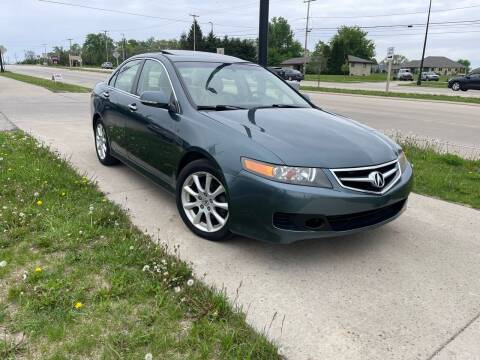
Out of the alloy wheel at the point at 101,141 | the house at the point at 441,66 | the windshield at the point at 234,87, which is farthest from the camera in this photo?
the house at the point at 441,66

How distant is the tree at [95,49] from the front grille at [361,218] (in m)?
129

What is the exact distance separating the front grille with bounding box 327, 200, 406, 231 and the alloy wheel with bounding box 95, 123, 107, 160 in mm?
3753

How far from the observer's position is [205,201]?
11.6 feet

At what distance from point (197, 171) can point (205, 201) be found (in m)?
0.26

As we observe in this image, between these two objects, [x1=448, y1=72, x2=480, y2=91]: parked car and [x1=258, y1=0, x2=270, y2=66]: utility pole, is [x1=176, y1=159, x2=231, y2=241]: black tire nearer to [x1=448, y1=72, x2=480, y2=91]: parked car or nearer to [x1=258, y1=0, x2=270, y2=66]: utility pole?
[x1=258, y1=0, x2=270, y2=66]: utility pole

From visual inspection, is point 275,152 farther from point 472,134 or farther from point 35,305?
point 472,134

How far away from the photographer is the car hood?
309 cm

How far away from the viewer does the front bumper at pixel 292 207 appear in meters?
2.94

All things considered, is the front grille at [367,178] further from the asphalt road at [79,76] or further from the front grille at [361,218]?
the asphalt road at [79,76]

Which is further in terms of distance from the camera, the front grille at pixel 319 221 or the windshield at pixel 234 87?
the windshield at pixel 234 87

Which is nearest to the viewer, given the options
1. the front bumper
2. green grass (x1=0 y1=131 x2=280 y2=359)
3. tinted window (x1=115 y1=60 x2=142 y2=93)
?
green grass (x1=0 y1=131 x2=280 y2=359)

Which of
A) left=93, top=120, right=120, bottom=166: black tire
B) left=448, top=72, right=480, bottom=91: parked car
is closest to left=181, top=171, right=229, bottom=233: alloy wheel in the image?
left=93, top=120, right=120, bottom=166: black tire

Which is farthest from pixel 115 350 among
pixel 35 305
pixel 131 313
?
pixel 35 305

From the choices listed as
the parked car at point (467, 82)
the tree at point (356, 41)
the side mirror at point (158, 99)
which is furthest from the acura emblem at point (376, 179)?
the tree at point (356, 41)
